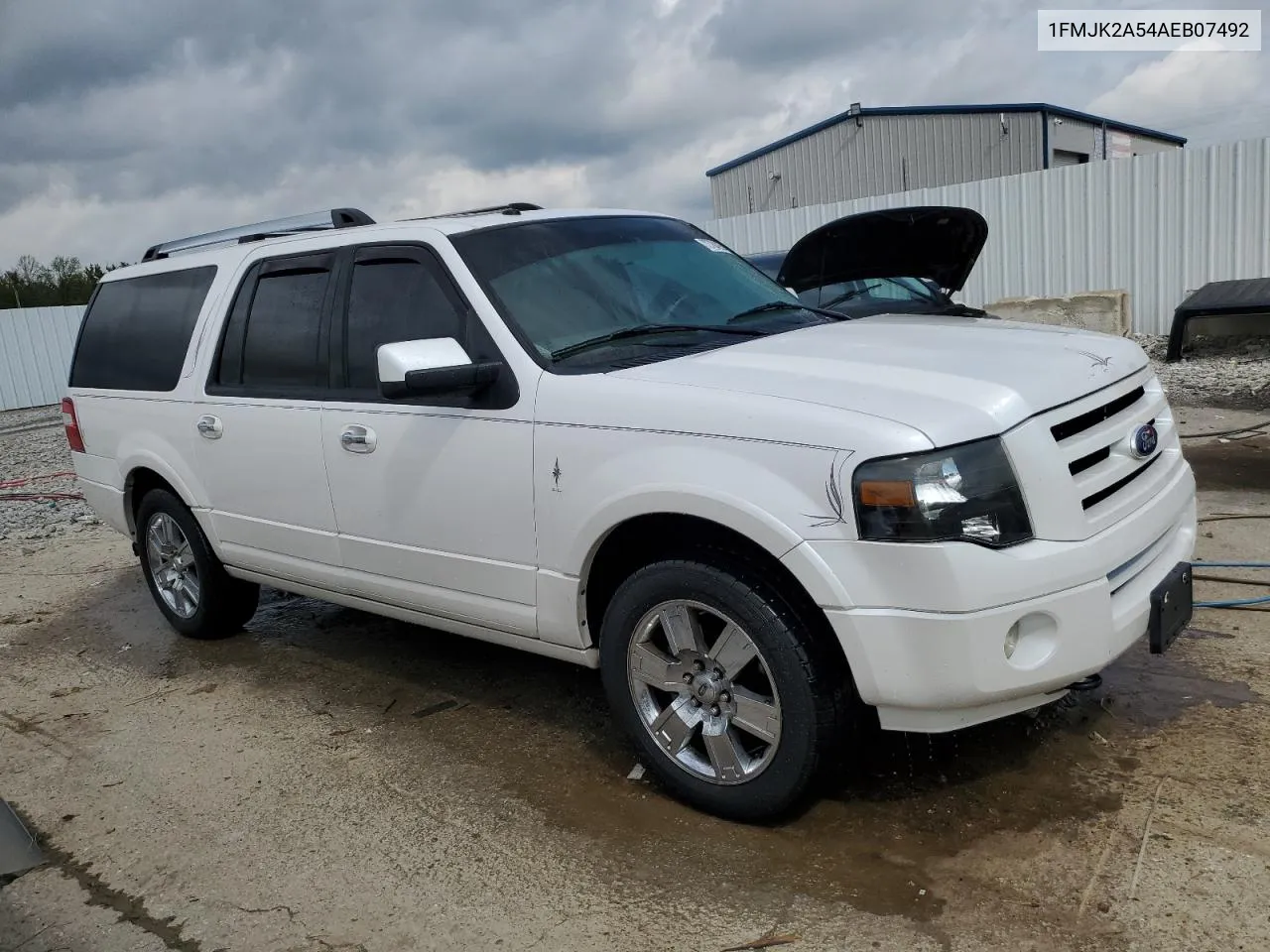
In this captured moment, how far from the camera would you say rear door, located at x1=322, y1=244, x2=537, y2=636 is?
3.61 m

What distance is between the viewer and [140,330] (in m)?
5.50

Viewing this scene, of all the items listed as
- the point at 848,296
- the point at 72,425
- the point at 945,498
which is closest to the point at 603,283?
the point at 945,498

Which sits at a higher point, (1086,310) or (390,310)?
(390,310)

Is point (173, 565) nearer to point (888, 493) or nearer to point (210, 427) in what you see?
point (210, 427)

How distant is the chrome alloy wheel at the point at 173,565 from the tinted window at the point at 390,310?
75.3 inches

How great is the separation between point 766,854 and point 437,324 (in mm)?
2201

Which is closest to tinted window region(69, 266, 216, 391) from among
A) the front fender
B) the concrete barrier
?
the front fender

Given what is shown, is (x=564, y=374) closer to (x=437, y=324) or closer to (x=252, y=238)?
(x=437, y=324)

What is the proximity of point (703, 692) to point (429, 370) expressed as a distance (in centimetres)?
135

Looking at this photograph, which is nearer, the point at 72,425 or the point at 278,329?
the point at 278,329

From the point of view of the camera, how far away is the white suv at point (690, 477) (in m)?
2.75

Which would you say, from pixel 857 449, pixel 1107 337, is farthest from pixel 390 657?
pixel 1107 337

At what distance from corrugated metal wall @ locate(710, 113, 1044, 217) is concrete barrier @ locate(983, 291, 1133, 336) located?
1130 centimetres

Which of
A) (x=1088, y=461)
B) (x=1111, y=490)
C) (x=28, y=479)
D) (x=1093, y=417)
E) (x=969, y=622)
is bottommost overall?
(x=28, y=479)
